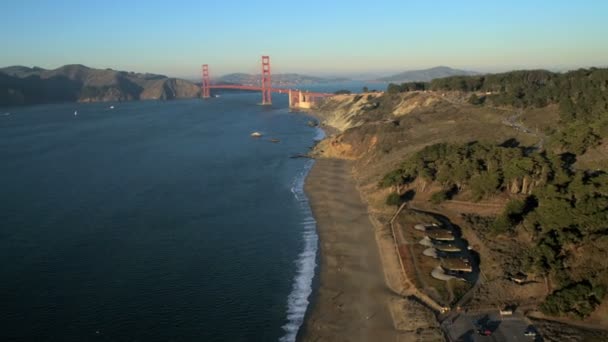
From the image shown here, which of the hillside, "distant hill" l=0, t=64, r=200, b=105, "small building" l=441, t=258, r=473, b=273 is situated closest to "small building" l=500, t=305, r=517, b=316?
the hillside

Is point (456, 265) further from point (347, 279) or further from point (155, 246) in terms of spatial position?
point (155, 246)

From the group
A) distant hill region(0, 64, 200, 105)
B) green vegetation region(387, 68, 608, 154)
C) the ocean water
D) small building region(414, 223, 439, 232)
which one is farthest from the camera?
distant hill region(0, 64, 200, 105)

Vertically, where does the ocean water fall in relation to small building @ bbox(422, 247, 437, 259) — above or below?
below

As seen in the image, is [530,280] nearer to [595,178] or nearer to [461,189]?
[595,178]

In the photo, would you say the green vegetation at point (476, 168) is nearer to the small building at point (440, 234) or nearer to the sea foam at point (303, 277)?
the small building at point (440, 234)

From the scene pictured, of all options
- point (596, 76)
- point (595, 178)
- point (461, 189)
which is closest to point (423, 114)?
point (596, 76)

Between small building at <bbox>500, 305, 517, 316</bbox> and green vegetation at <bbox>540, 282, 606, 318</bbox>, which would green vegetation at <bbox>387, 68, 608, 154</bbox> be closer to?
green vegetation at <bbox>540, 282, 606, 318</bbox>
